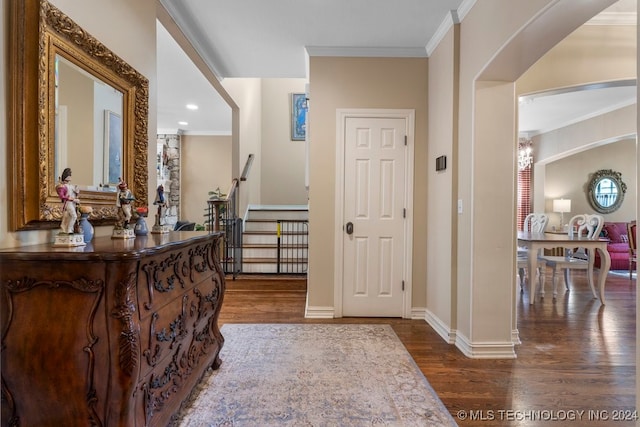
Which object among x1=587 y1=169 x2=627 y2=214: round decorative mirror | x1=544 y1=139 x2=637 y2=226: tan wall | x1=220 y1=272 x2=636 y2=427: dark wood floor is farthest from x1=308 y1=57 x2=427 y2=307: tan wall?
x1=587 y1=169 x2=627 y2=214: round decorative mirror

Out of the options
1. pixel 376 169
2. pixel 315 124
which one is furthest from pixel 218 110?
pixel 376 169

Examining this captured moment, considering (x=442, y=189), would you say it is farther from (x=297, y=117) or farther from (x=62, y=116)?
(x=297, y=117)

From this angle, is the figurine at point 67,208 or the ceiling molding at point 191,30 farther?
the ceiling molding at point 191,30

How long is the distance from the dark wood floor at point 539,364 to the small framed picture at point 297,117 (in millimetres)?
4112

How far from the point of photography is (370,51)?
10.5 ft

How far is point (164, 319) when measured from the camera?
1453mm

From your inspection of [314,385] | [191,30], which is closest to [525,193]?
[314,385]

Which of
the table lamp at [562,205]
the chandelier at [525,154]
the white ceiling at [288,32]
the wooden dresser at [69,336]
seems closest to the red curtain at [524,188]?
the chandelier at [525,154]

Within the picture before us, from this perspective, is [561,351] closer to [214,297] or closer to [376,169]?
[376,169]

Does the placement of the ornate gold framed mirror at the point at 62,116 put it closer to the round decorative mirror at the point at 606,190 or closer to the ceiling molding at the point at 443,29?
the ceiling molding at the point at 443,29

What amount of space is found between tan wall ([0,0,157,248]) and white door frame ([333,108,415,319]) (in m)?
1.66

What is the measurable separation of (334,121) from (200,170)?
203 inches

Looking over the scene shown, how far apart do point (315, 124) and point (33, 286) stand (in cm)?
257

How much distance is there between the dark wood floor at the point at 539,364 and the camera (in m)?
1.81
